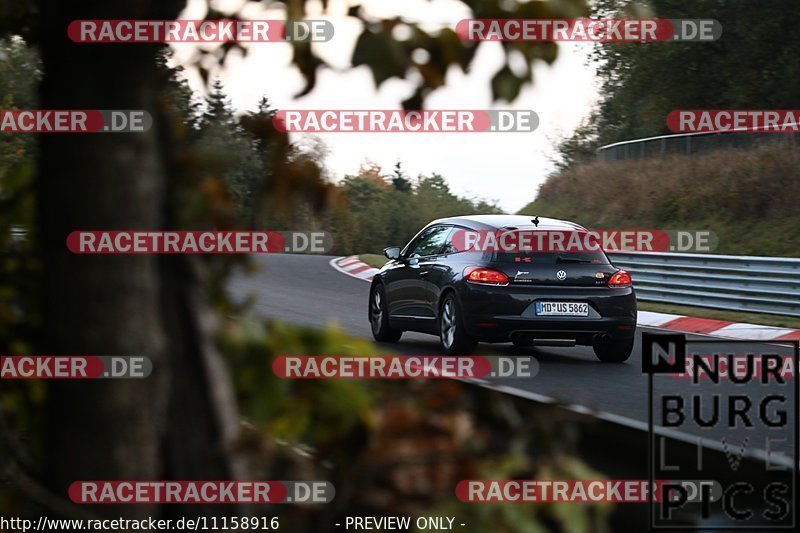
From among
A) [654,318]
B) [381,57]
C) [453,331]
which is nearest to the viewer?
[381,57]

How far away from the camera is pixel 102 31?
2713 millimetres

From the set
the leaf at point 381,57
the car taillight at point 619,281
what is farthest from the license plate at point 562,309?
the leaf at point 381,57

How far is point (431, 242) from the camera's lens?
13859mm

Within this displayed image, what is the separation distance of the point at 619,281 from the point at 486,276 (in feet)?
4.51

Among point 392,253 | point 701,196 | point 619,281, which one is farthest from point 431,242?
point 701,196

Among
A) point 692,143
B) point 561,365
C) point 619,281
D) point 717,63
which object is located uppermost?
point 717,63

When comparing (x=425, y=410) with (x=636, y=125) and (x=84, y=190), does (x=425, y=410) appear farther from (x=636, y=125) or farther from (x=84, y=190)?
(x=636, y=125)

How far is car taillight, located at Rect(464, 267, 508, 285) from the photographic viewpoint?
12.4m

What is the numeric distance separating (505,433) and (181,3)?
134 cm

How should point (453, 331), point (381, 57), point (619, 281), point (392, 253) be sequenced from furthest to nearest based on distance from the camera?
1. point (392, 253)
2. point (453, 331)
3. point (619, 281)
4. point (381, 57)

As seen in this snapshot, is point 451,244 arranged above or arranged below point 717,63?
below

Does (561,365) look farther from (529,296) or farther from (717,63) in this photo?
(717,63)

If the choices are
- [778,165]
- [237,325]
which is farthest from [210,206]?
[778,165]

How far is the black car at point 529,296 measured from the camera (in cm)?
1234
